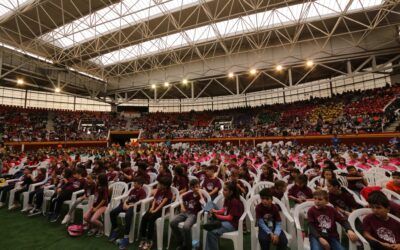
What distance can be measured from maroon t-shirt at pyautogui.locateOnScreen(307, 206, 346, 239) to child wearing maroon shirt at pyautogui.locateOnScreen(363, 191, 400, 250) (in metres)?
0.31

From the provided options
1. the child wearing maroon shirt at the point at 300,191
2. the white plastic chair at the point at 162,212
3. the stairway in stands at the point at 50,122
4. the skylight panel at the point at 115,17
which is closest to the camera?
the white plastic chair at the point at 162,212

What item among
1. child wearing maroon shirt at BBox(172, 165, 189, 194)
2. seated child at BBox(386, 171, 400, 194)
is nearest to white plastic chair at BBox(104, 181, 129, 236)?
child wearing maroon shirt at BBox(172, 165, 189, 194)

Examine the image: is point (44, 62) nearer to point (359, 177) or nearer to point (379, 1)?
point (359, 177)

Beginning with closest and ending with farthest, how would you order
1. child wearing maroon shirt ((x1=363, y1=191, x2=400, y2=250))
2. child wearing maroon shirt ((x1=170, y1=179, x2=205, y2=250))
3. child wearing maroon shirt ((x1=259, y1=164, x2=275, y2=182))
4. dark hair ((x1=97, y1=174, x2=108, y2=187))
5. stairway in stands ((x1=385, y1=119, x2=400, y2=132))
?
child wearing maroon shirt ((x1=363, y1=191, x2=400, y2=250)) → child wearing maroon shirt ((x1=170, y1=179, x2=205, y2=250)) → dark hair ((x1=97, y1=174, x2=108, y2=187)) → child wearing maroon shirt ((x1=259, y1=164, x2=275, y2=182)) → stairway in stands ((x1=385, y1=119, x2=400, y2=132))

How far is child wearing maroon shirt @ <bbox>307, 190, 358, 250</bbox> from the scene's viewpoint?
282cm

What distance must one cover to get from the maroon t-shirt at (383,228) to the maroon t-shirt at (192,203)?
8.65 ft

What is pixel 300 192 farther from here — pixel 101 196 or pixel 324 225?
pixel 101 196

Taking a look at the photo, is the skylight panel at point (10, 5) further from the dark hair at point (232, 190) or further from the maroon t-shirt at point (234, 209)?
the maroon t-shirt at point (234, 209)

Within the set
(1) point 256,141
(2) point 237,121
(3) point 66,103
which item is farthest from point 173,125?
(3) point 66,103

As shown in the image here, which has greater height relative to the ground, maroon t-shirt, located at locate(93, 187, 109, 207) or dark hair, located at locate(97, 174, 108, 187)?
dark hair, located at locate(97, 174, 108, 187)

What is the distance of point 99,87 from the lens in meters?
28.4

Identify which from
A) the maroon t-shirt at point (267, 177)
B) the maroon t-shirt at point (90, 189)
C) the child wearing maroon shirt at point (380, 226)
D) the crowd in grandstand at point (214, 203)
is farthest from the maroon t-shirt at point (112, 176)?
the child wearing maroon shirt at point (380, 226)

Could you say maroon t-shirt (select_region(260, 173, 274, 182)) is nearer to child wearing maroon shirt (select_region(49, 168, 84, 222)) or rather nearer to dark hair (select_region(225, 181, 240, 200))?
dark hair (select_region(225, 181, 240, 200))

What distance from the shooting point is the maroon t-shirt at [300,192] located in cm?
419
